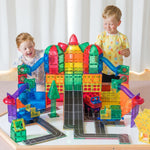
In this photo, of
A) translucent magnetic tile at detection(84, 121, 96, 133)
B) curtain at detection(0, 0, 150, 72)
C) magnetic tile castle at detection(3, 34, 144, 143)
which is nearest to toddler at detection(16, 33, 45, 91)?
magnetic tile castle at detection(3, 34, 144, 143)

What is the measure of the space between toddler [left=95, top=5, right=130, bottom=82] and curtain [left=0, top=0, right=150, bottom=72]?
561mm

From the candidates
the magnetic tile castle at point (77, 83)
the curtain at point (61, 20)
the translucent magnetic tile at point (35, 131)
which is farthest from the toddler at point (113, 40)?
the curtain at point (61, 20)

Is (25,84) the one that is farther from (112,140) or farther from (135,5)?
(135,5)

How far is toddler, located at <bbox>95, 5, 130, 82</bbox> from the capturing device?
4.50 ft

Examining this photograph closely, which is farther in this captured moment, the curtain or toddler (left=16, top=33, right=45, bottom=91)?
the curtain

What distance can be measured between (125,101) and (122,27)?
93 cm

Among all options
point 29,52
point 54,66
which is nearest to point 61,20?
point 29,52

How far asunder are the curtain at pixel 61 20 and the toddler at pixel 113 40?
22.1 inches

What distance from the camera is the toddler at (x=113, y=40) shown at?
137 centimetres

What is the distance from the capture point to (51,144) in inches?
37.9

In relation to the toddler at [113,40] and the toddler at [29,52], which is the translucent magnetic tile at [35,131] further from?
the toddler at [113,40]

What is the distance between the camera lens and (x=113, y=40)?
4.60 feet

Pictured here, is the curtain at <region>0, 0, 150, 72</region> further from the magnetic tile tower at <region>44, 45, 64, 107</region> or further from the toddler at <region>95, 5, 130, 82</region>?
the magnetic tile tower at <region>44, 45, 64, 107</region>

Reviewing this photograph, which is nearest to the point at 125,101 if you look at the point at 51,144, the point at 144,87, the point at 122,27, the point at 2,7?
the point at 51,144
